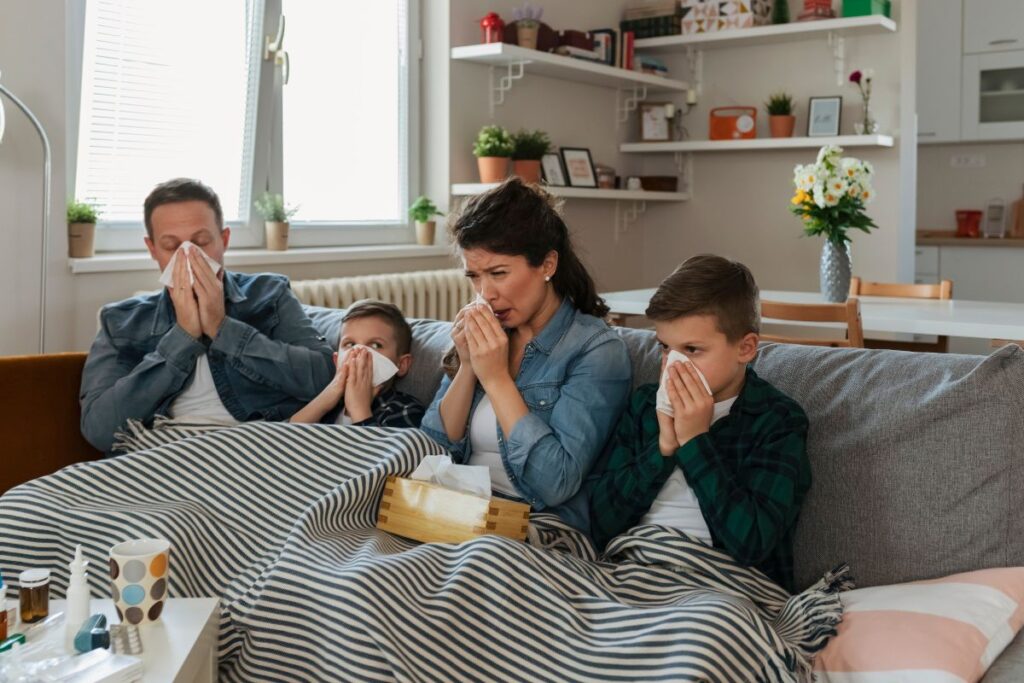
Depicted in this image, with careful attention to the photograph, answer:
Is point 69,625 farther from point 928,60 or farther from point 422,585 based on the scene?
point 928,60

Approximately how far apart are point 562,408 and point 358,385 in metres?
0.53

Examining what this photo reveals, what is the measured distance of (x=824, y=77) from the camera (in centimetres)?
509

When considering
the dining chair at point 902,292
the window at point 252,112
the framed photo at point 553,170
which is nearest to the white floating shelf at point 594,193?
the framed photo at point 553,170

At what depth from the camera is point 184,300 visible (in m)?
2.22

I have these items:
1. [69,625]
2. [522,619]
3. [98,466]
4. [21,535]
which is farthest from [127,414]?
[522,619]

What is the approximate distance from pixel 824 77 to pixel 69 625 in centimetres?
462

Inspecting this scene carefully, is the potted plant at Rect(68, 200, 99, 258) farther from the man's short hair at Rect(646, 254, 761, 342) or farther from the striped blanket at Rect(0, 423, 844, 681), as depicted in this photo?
the man's short hair at Rect(646, 254, 761, 342)

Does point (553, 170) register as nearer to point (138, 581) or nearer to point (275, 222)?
point (275, 222)

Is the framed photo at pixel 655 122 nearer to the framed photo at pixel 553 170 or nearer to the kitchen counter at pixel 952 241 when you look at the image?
the framed photo at pixel 553 170

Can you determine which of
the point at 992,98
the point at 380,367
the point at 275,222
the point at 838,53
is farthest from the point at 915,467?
the point at 992,98

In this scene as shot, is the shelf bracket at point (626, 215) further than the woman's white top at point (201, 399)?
Yes

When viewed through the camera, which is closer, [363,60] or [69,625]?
[69,625]

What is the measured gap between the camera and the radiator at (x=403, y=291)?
3633mm

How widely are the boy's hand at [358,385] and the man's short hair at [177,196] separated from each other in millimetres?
466
